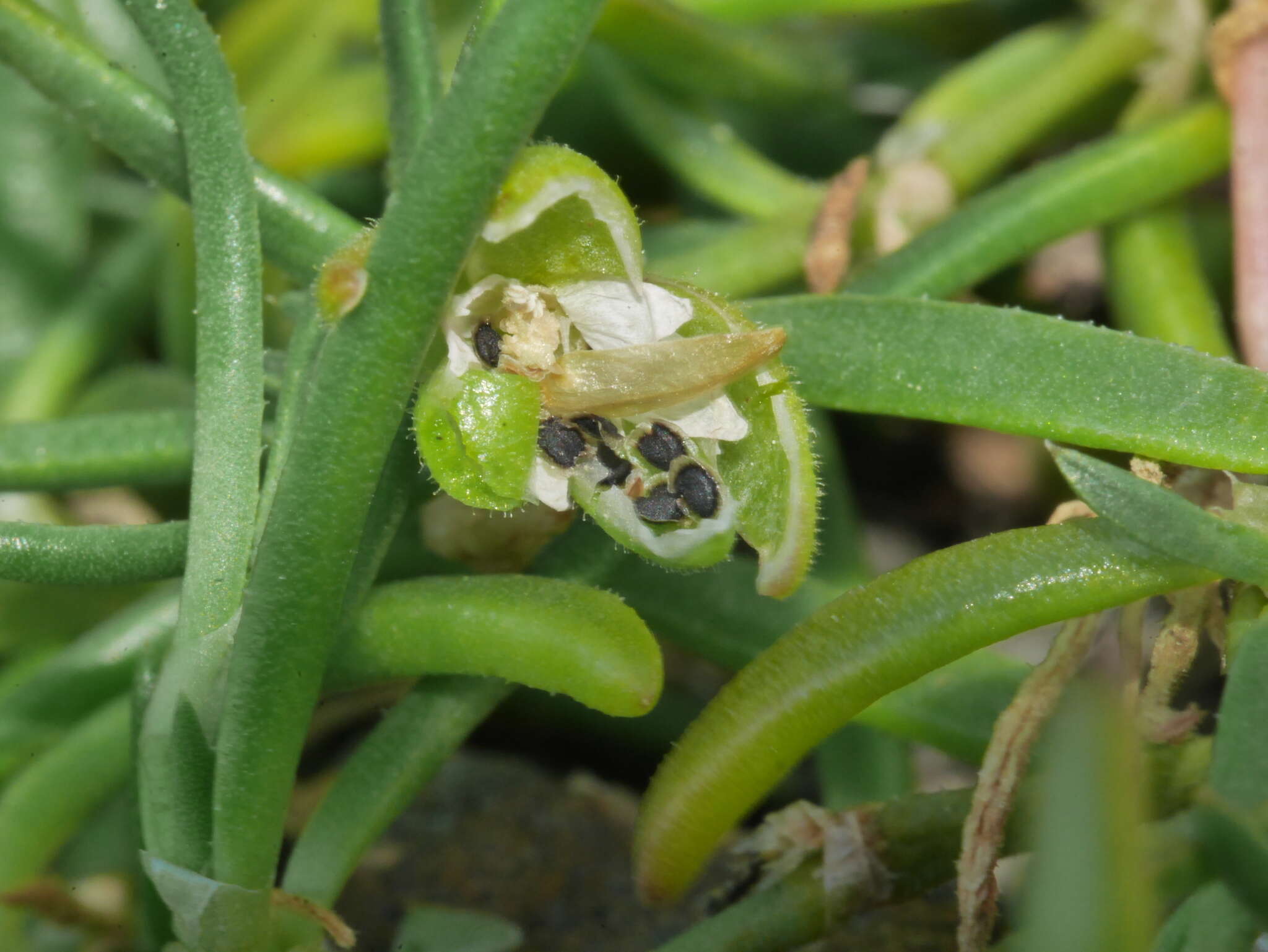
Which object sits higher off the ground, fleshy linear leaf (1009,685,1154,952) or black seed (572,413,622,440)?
black seed (572,413,622,440)

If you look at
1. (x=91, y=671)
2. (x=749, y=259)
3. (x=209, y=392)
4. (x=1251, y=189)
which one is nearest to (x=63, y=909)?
(x=91, y=671)

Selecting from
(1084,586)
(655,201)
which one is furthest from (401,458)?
(655,201)

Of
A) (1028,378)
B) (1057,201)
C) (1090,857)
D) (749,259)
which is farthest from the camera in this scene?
(749,259)

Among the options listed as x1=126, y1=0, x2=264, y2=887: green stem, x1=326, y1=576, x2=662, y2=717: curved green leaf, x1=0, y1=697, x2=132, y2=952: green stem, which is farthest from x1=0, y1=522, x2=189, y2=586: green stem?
x1=0, y1=697, x2=132, y2=952: green stem

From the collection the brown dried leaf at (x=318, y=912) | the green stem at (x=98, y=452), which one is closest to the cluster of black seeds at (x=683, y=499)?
the brown dried leaf at (x=318, y=912)

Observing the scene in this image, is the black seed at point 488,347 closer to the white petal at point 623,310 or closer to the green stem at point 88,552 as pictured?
the white petal at point 623,310

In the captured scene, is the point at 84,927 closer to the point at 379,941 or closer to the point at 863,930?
the point at 379,941

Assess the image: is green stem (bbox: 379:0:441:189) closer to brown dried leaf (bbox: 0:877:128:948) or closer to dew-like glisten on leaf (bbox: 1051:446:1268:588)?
dew-like glisten on leaf (bbox: 1051:446:1268:588)

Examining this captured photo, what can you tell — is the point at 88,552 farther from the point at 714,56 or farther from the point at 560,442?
the point at 714,56
